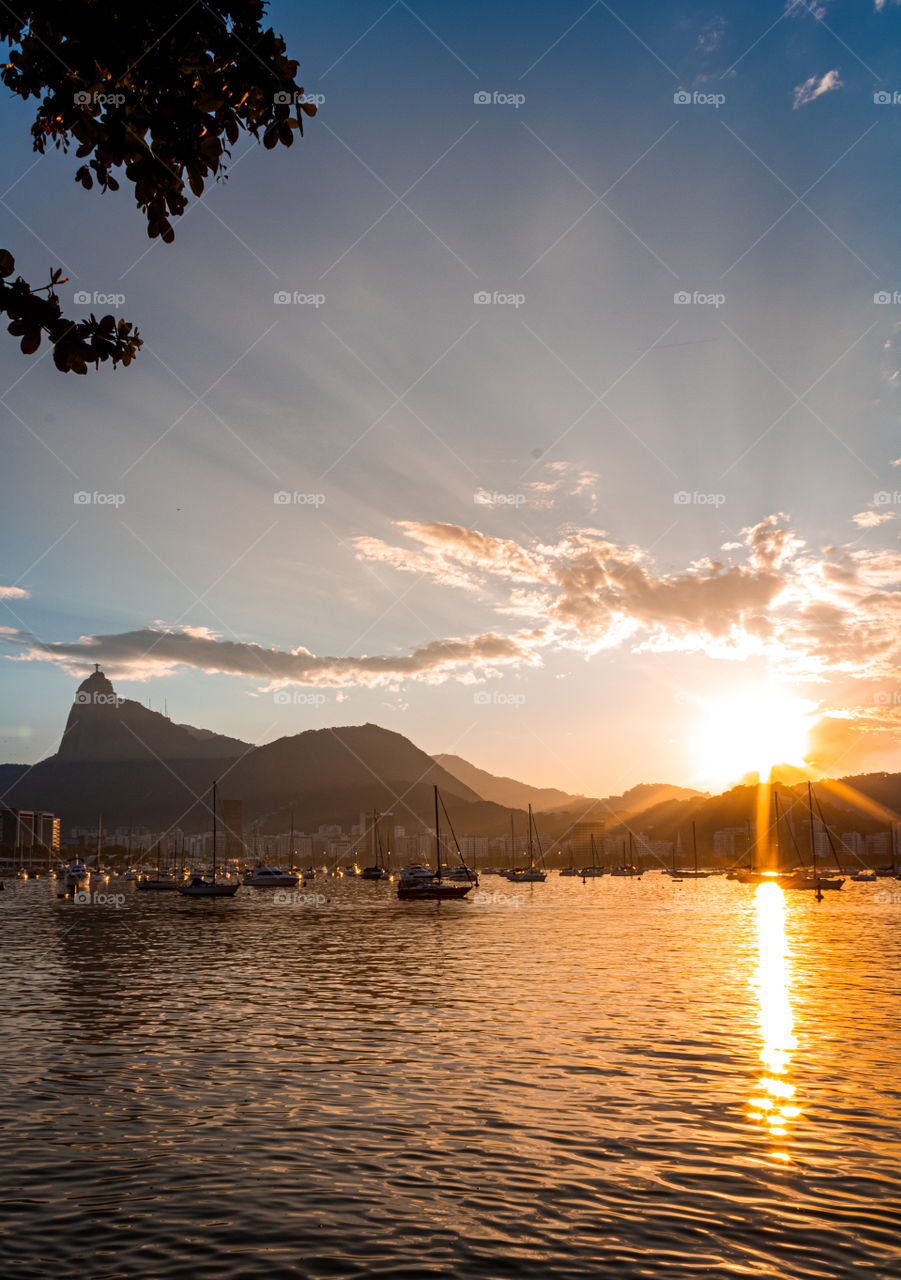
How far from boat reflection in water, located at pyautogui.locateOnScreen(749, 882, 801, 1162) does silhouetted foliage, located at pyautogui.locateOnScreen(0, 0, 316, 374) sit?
17.6 metres

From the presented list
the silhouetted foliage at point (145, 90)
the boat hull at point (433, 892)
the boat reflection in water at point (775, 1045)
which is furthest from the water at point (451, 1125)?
the boat hull at point (433, 892)

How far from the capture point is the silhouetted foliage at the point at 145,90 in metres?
7.93

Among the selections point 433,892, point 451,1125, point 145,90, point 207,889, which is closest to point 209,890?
point 207,889

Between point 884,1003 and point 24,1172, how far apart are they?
32416 millimetres

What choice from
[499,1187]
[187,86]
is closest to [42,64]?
[187,86]

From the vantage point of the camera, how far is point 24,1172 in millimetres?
15531

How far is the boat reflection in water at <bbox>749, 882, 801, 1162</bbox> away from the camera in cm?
1869

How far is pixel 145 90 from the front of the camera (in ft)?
27.3

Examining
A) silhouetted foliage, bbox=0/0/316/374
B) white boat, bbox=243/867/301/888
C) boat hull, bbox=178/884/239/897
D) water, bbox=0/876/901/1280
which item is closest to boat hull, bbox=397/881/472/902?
boat hull, bbox=178/884/239/897

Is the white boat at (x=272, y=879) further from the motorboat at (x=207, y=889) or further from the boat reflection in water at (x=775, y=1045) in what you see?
the boat reflection in water at (x=775, y=1045)

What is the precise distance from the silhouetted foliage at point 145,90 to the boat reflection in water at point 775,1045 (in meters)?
17.6

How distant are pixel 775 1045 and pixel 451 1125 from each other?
44.4 ft

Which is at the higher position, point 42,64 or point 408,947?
point 42,64

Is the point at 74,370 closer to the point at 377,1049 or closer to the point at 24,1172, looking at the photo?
the point at 24,1172
